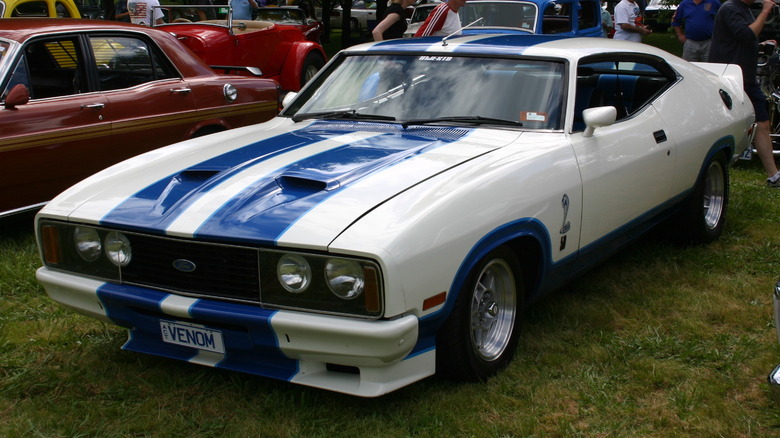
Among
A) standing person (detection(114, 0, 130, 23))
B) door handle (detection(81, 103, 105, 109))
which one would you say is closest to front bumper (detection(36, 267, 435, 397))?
door handle (detection(81, 103, 105, 109))

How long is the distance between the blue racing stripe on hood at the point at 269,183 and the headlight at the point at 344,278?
236 millimetres

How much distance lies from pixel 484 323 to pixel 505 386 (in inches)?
11.0

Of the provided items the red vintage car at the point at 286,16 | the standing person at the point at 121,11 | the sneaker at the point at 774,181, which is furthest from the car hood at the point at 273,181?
the red vintage car at the point at 286,16

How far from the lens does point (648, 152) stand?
4551 mm

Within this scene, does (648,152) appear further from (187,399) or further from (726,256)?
(187,399)

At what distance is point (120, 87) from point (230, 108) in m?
0.88

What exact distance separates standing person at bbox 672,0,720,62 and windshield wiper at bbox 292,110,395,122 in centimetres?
686

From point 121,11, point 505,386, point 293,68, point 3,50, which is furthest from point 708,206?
point 121,11

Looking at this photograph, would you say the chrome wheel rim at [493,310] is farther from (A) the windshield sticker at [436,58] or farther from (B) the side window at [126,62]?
(B) the side window at [126,62]

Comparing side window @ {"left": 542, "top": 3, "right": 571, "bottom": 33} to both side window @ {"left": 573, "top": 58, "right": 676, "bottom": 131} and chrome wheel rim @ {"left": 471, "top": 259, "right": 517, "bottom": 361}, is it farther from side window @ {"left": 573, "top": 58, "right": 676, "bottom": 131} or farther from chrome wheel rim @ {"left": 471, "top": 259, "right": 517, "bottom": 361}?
chrome wheel rim @ {"left": 471, "top": 259, "right": 517, "bottom": 361}

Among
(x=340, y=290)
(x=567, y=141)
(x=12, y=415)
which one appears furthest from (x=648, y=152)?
(x=12, y=415)

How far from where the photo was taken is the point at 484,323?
3.61 m

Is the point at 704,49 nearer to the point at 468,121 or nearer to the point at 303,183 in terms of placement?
the point at 468,121

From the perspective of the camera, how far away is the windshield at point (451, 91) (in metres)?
4.19
